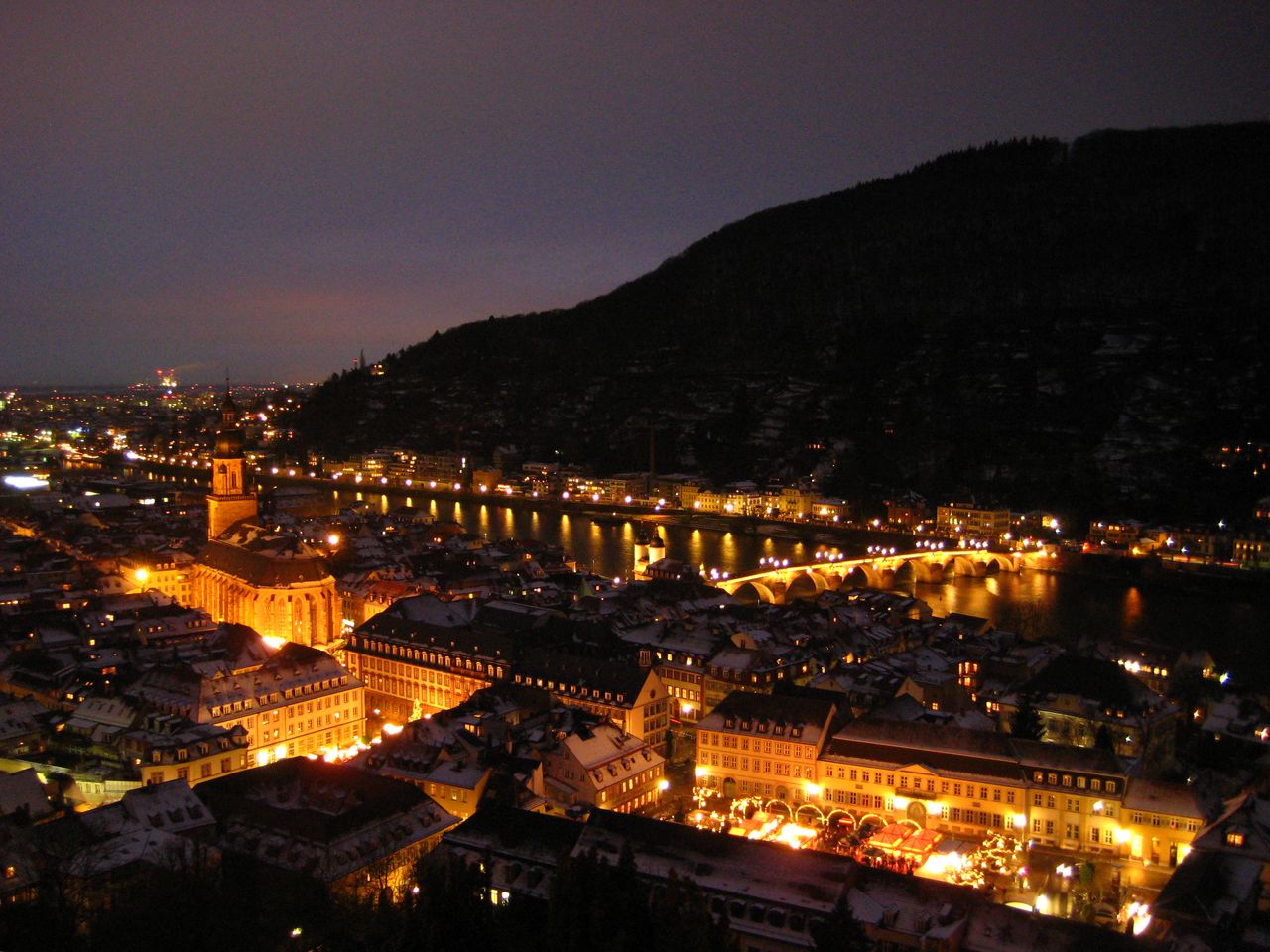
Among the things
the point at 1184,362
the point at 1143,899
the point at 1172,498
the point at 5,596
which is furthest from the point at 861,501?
the point at 1143,899

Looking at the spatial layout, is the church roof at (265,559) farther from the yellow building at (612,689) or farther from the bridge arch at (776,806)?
the bridge arch at (776,806)

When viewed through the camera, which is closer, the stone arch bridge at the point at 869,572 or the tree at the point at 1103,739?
the tree at the point at 1103,739

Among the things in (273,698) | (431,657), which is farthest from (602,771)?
(431,657)

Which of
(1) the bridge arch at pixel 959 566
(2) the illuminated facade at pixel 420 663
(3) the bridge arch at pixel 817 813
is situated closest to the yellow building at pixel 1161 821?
(3) the bridge arch at pixel 817 813

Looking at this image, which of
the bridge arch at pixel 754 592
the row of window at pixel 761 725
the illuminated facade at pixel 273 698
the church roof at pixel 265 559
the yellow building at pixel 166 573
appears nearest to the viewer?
the row of window at pixel 761 725

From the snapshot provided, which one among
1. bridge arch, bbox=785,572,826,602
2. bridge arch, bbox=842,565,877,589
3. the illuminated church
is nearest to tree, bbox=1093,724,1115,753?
the illuminated church

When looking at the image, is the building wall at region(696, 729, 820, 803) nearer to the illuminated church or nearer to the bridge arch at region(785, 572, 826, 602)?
the illuminated church
